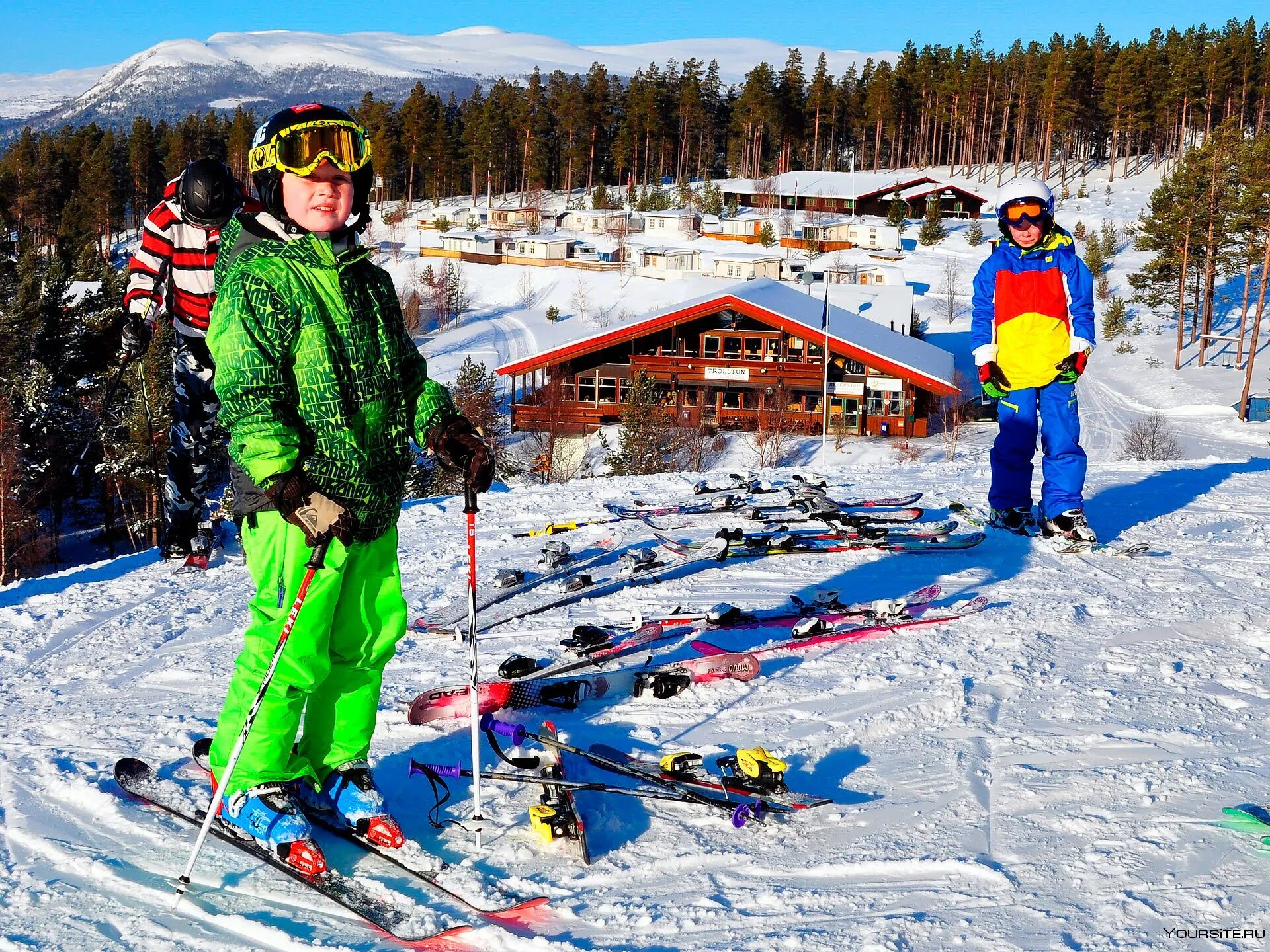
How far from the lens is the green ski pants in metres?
3.16

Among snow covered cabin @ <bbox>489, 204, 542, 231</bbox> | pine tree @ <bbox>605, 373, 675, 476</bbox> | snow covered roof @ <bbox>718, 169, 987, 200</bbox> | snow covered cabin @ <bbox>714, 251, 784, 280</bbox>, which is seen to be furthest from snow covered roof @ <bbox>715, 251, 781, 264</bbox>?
pine tree @ <bbox>605, 373, 675, 476</bbox>

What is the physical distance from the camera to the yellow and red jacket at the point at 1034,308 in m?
7.11

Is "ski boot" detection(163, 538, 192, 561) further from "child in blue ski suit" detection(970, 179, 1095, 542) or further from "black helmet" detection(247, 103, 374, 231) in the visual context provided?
"child in blue ski suit" detection(970, 179, 1095, 542)

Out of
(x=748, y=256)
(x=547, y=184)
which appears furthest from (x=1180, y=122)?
(x=547, y=184)

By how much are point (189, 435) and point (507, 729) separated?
13.6ft

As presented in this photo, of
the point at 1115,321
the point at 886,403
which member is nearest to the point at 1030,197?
the point at 886,403

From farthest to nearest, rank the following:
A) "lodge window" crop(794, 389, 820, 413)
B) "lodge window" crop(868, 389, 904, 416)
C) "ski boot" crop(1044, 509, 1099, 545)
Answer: "lodge window" crop(794, 389, 820, 413)
"lodge window" crop(868, 389, 904, 416)
"ski boot" crop(1044, 509, 1099, 545)

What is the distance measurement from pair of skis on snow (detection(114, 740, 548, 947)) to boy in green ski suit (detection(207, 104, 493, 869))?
5cm

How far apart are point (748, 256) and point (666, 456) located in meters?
32.3

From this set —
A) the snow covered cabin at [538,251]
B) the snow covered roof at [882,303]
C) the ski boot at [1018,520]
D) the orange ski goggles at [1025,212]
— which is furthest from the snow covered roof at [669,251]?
the orange ski goggles at [1025,212]

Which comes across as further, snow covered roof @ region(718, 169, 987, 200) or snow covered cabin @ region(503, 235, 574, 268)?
snow covered roof @ region(718, 169, 987, 200)

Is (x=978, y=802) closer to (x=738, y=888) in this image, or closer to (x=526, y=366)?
(x=738, y=888)

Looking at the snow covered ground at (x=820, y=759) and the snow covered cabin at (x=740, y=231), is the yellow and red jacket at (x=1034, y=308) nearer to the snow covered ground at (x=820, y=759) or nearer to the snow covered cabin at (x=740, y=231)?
the snow covered ground at (x=820, y=759)

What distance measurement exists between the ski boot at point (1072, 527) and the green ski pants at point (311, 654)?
541 cm
